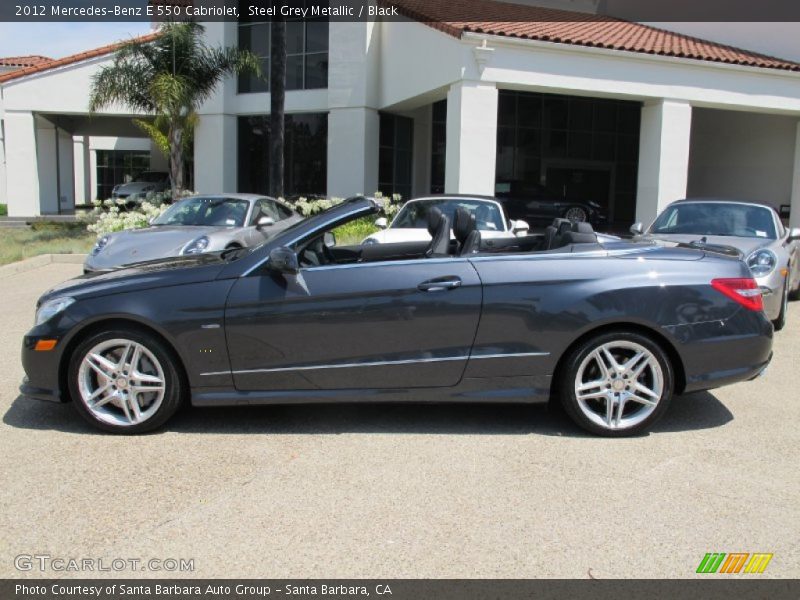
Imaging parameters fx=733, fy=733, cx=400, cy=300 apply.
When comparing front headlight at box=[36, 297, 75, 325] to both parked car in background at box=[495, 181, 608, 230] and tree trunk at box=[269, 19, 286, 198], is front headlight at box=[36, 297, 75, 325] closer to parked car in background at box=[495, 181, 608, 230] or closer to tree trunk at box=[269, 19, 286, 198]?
tree trunk at box=[269, 19, 286, 198]

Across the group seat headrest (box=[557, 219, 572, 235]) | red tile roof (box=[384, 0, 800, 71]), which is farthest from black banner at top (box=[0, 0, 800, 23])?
seat headrest (box=[557, 219, 572, 235])

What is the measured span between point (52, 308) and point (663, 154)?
14288 millimetres

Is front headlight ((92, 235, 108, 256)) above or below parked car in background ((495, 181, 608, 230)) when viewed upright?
below

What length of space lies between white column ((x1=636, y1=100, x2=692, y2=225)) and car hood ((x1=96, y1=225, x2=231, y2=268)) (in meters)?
10.3

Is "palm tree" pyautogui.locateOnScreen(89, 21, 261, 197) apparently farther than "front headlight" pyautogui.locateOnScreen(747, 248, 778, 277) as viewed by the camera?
Yes

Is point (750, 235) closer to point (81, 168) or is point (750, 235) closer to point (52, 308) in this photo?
point (52, 308)

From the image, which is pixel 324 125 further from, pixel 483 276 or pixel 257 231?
pixel 483 276

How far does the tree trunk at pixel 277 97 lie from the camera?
16.6m

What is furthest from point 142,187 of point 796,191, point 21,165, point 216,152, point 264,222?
point 796,191

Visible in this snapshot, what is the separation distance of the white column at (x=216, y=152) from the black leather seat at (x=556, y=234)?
18.7 metres

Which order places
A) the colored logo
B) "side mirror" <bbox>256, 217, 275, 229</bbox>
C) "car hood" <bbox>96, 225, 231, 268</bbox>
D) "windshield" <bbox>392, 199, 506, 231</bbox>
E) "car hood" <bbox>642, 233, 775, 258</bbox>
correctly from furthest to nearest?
"side mirror" <bbox>256, 217, 275, 229</bbox>, "windshield" <bbox>392, 199, 506, 231</bbox>, "car hood" <bbox>96, 225, 231, 268</bbox>, "car hood" <bbox>642, 233, 775, 258</bbox>, the colored logo

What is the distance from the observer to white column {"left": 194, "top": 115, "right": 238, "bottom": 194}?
22609mm
